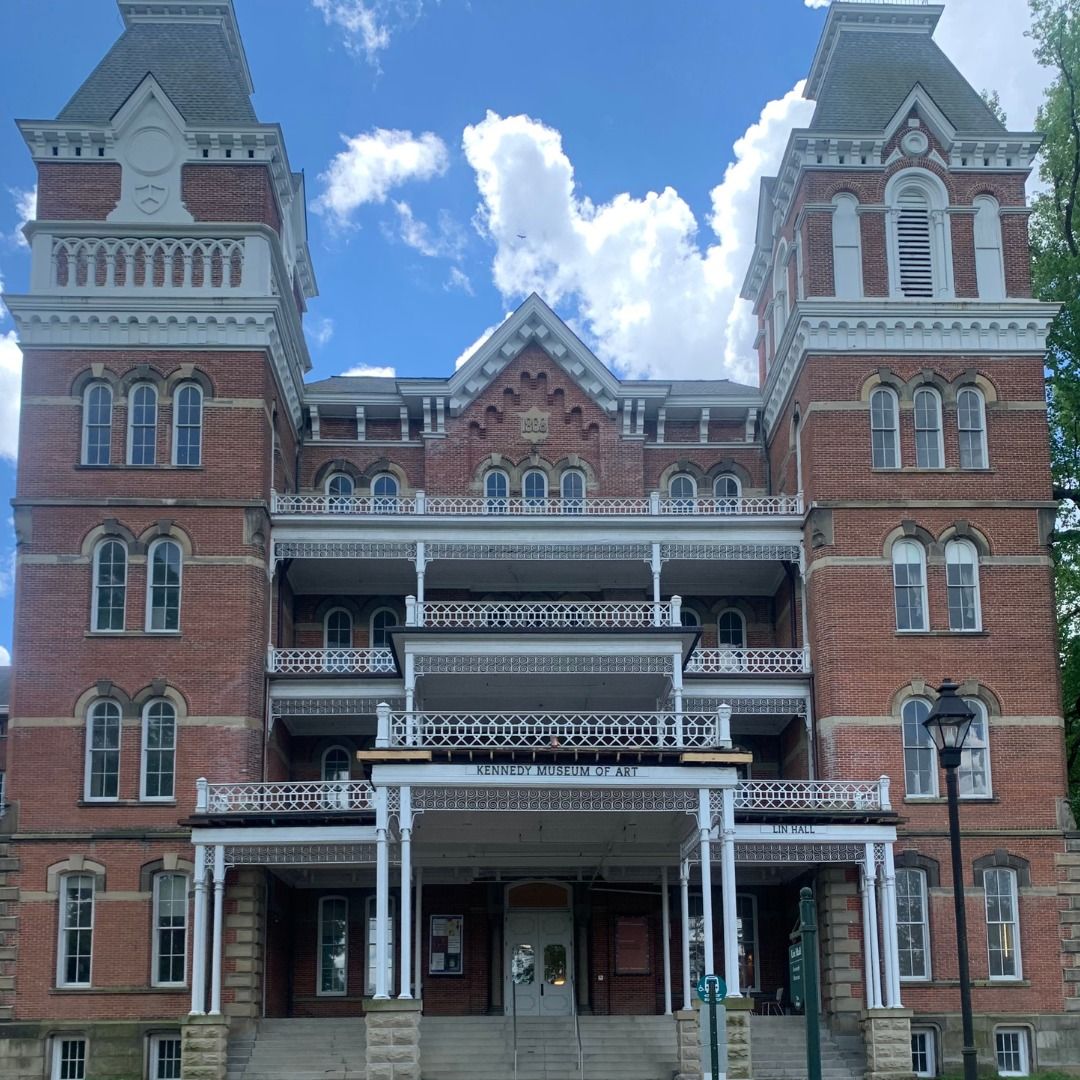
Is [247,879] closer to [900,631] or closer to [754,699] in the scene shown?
[754,699]

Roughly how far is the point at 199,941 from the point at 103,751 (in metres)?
4.95

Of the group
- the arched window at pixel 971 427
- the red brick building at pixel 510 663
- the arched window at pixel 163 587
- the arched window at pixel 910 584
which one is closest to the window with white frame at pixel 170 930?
the red brick building at pixel 510 663

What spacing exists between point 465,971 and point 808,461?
1313cm

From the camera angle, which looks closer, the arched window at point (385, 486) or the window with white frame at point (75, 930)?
the window with white frame at point (75, 930)

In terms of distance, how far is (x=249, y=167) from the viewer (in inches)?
1356


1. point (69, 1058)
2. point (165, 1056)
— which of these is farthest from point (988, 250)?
point (69, 1058)

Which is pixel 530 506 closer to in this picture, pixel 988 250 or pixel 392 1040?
pixel 988 250

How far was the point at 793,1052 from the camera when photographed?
29.2 meters

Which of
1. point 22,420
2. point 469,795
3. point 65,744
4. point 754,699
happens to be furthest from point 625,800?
point 22,420

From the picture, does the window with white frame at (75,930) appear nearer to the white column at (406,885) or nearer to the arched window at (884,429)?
the white column at (406,885)

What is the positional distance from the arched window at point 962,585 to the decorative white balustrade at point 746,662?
10.3 ft

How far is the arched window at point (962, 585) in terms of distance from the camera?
33125 millimetres

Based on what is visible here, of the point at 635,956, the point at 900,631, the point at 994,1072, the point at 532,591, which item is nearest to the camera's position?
the point at 994,1072

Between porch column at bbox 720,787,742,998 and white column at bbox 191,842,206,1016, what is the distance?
9177 millimetres
